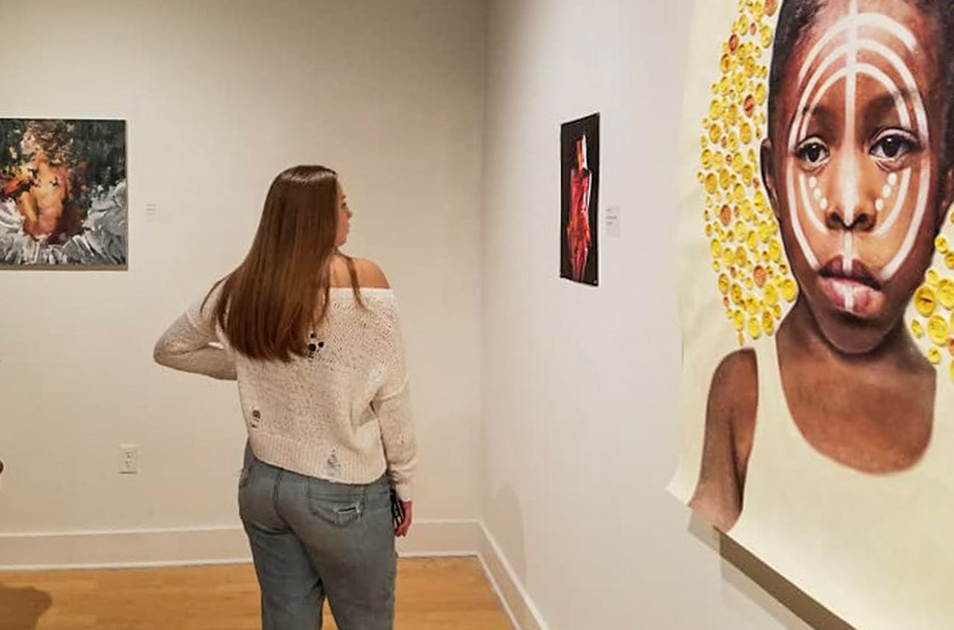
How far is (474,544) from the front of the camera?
15.1 feet

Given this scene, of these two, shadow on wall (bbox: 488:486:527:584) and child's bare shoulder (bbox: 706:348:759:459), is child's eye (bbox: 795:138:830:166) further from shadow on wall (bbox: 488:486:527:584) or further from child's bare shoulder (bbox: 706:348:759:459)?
shadow on wall (bbox: 488:486:527:584)

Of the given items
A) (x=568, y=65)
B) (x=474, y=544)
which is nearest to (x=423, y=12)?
(x=568, y=65)

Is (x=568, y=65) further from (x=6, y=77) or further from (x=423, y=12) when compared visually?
(x=6, y=77)

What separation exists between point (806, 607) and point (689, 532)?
53 cm

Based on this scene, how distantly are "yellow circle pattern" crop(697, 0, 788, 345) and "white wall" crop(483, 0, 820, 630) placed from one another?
13.6 inches

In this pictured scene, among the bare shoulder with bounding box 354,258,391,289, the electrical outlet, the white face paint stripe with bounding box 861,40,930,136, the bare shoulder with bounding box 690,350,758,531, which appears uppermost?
the white face paint stripe with bounding box 861,40,930,136

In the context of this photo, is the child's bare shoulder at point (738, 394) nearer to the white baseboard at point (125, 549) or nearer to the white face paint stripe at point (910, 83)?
the white face paint stripe at point (910, 83)

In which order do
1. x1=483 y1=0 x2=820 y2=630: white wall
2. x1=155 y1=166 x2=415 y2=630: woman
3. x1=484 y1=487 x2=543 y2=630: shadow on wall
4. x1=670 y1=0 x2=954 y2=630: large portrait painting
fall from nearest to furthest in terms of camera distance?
x1=670 y1=0 x2=954 y2=630: large portrait painting
x1=483 y1=0 x2=820 y2=630: white wall
x1=155 y1=166 x2=415 y2=630: woman
x1=484 y1=487 x2=543 y2=630: shadow on wall

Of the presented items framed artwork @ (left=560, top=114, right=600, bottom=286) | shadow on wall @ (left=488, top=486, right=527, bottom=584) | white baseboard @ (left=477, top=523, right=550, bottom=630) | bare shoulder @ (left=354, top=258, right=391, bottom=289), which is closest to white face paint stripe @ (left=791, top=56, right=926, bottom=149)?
bare shoulder @ (left=354, top=258, right=391, bottom=289)

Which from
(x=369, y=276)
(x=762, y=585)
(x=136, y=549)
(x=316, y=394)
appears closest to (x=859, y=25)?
(x=762, y=585)

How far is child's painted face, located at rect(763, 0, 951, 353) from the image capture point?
1.30 m

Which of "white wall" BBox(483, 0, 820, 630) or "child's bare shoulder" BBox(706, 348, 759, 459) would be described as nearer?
"child's bare shoulder" BBox(706, 348, 759, 459)

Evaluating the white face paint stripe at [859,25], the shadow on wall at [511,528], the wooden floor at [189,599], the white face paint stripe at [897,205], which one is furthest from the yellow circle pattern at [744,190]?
the wooden floor at [189,599]

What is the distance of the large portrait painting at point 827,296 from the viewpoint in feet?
4.20
